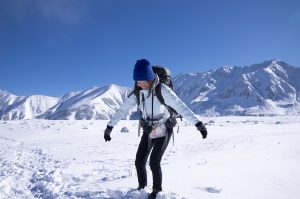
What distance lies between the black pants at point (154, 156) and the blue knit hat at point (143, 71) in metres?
0.98

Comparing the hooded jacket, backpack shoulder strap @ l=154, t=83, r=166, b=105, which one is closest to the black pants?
the hooded jacket

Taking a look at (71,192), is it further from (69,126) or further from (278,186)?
(69,126)

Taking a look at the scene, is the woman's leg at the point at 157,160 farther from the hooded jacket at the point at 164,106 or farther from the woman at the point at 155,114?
the hooded jacket at the point at 164,106

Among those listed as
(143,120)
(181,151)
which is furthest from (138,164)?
(181,151)

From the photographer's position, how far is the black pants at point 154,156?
6.06 meters

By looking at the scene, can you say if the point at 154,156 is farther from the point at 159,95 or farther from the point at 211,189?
the point at 211,189

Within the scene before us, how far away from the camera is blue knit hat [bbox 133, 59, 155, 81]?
6031mm

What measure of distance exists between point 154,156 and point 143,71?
4.72 ft

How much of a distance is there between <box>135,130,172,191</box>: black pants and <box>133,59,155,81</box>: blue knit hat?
982 millimetres

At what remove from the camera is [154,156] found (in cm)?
608

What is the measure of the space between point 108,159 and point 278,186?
8088mm

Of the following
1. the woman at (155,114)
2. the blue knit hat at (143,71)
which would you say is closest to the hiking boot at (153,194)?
the woman at (155,114)

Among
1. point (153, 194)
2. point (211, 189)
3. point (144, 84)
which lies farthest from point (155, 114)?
point (211, 189)

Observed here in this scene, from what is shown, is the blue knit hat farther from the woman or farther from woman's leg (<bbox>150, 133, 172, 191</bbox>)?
woman's leg (<bbox>150, 133, 172, 191</bbox>)
